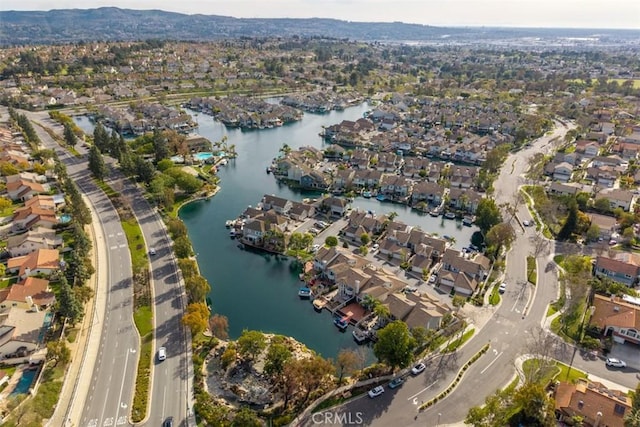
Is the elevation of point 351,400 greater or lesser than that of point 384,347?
lesser

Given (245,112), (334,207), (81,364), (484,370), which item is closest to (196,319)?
(81,364)

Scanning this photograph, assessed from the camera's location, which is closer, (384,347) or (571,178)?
(384,347)

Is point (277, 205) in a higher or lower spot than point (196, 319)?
higher

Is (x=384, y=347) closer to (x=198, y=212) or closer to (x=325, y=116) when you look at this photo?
(x=198, y=212)

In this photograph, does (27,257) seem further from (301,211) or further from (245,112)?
(245,112)

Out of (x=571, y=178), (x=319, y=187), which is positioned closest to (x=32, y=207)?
(x=319, y=187)

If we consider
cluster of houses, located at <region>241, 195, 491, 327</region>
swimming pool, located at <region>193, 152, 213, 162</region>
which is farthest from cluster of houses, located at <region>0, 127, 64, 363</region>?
swimming pool, located at <region>193, 152, 213, 162</region>

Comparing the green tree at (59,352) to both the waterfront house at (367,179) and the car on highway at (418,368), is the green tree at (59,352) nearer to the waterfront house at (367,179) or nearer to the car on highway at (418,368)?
the car on highway at (418,368)
